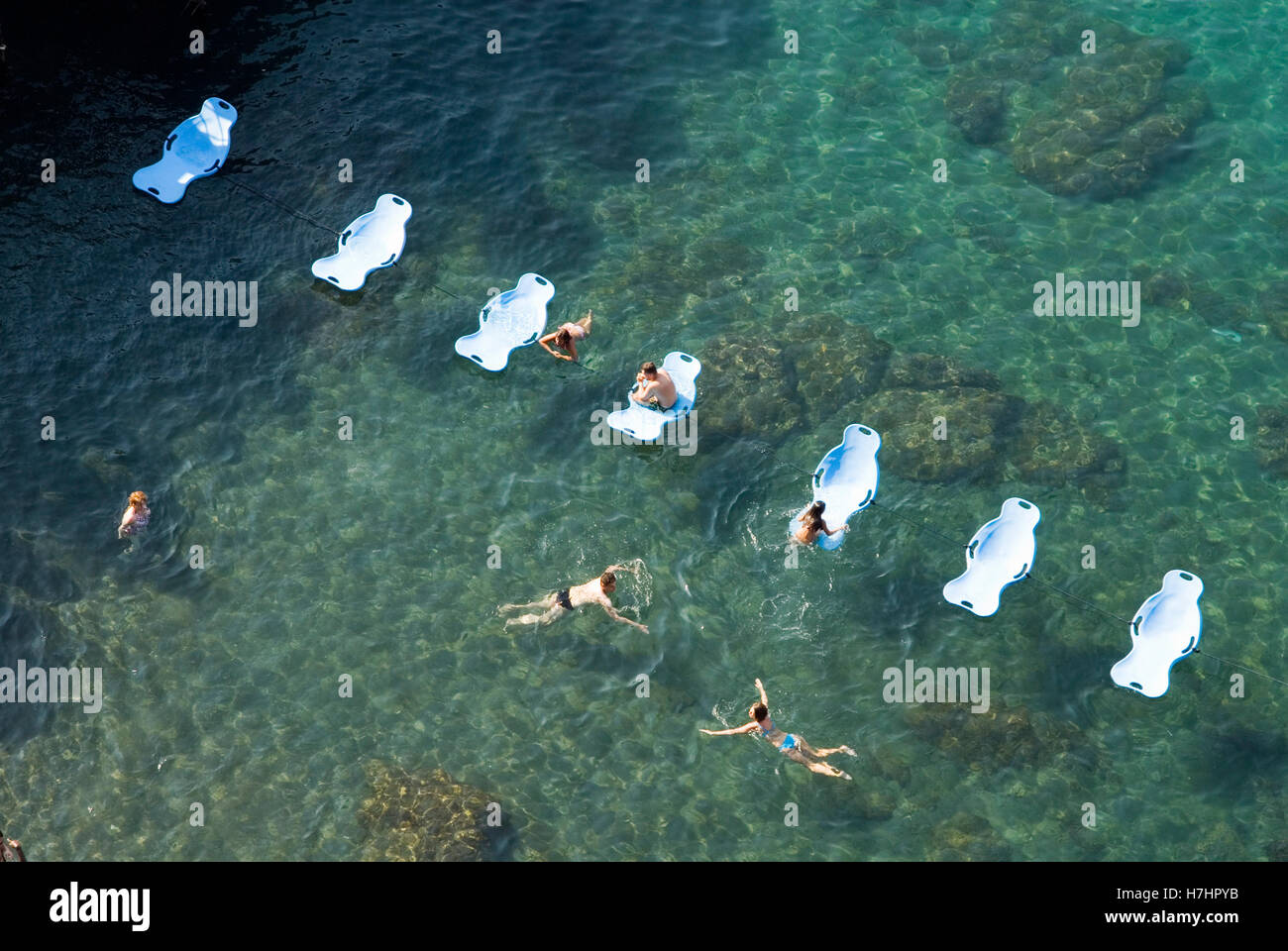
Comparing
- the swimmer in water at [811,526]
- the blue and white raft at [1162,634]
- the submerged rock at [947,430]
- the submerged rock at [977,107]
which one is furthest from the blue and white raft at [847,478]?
the submerged rock at [977,107]

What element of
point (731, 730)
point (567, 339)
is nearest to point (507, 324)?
point (567, 339)

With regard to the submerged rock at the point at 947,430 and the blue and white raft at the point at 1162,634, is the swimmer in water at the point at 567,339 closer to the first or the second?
the submerged rock at the point at 947,430

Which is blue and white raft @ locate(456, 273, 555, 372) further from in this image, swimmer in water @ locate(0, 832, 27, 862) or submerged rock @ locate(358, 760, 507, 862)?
swimmer in water @ locate(0, 832, 27, 862)

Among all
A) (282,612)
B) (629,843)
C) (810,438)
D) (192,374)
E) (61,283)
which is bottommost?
(629,843)

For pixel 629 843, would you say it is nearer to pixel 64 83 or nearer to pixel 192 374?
pixel 192 374

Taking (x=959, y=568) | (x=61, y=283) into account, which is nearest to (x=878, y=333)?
(x=959, y=568)

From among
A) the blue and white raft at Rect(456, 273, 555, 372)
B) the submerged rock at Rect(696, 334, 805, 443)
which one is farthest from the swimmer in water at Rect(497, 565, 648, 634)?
the blue and white raft at Rect(456, 273, 555, 372)

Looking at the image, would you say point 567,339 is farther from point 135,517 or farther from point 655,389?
point 135,517
